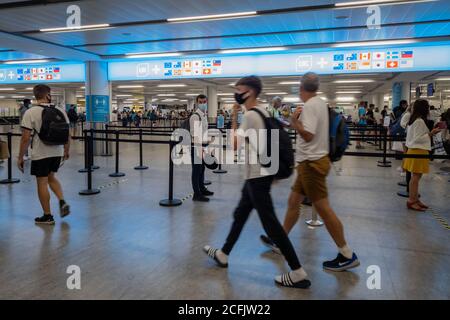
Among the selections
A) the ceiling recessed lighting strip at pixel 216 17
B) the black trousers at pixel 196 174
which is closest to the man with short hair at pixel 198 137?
the black trousers at pixel 196 174

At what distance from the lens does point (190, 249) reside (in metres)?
3.81

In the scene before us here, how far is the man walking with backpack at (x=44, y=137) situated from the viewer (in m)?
4.41

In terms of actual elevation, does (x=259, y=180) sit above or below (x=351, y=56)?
below

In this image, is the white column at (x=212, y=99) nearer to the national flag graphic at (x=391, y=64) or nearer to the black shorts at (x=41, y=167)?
the national flag graphic at (x=391, y=64)

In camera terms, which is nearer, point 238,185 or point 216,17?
point 216,17

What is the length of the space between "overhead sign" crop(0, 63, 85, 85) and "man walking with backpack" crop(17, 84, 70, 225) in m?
8.07

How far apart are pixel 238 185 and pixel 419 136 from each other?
320 cm

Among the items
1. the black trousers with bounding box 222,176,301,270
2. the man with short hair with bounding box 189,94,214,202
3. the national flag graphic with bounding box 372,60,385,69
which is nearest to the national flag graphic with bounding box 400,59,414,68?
the national flag graphic with bounding box 372,60,385,69

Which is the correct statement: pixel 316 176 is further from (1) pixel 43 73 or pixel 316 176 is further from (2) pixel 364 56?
(1) pixel 43 73

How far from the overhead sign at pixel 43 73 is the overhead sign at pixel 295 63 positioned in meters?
1.48

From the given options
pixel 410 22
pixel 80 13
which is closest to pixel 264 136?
pixel 80 13

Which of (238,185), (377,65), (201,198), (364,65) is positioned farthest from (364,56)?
(201,198)

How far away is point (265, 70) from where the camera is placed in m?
10.1
